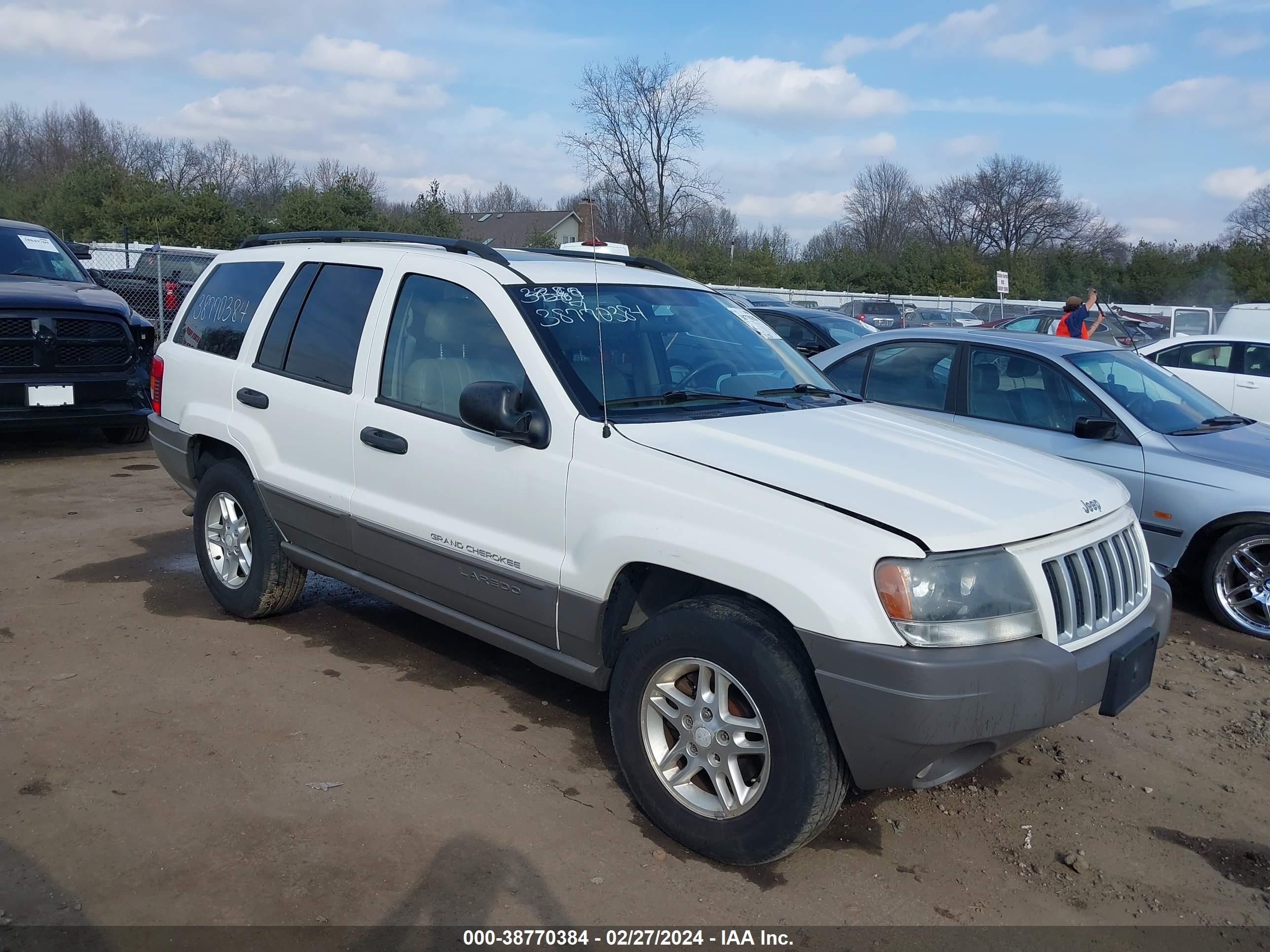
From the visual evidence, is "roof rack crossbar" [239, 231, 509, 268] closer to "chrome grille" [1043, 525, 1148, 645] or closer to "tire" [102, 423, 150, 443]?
"chrome grille" [1043, 525, 1148, 645]

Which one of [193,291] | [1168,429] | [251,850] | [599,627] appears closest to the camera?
[251,850]

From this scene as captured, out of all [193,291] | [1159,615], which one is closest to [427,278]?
[193,291]

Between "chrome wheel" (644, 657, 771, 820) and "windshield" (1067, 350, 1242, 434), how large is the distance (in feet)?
13.9

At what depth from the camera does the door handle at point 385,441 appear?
14.0ft

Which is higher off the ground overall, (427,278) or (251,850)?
(427,278)

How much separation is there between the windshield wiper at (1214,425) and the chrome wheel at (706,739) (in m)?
4.30

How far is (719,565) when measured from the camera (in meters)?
3.22

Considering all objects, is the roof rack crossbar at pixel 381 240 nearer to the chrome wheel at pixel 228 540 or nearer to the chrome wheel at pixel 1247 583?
the chrome wheel at pixel 228 540

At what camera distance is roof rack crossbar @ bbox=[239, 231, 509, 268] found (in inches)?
172

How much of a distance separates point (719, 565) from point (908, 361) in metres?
4.68

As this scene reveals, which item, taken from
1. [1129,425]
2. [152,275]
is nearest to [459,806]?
[1129,425]

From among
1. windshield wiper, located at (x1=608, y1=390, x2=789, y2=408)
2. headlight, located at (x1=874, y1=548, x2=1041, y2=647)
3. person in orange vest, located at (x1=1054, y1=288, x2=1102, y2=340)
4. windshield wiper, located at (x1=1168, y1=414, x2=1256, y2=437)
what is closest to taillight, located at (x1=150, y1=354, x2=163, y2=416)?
windshield wiper, located at (x1=608, y1=390, x2=789, y2=408)

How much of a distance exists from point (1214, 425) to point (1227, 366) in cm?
542

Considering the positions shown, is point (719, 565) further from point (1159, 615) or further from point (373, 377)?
point (373, 377)
